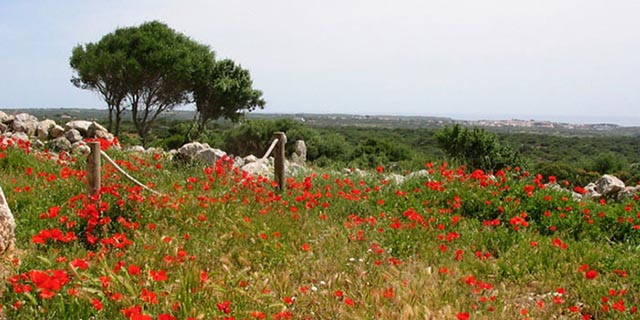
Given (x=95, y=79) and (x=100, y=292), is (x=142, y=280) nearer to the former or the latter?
(x=100, y=292)

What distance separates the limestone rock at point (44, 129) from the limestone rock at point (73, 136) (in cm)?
111

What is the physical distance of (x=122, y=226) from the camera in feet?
19.7

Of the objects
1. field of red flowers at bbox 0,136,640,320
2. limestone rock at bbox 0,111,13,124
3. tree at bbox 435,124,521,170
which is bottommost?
tree at bbox 435,124,521,170

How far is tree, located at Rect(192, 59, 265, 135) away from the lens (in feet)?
97.5

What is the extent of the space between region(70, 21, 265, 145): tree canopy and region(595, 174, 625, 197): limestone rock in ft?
69.4

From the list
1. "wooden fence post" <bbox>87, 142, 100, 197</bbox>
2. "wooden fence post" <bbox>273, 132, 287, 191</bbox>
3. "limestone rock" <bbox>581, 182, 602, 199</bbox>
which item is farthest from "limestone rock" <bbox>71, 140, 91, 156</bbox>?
"limestone rock" <bbox>581, 182, 602, 199</bbox>

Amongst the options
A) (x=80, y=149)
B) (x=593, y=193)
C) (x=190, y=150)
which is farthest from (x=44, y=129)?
(x=593, y=193)

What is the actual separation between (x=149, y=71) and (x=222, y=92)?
15.4 ft

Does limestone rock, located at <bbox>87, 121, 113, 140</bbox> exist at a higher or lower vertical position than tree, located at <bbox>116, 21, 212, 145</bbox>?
lower

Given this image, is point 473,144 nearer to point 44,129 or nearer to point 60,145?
point 44,129


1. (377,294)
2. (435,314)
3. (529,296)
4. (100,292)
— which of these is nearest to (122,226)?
(100,292)

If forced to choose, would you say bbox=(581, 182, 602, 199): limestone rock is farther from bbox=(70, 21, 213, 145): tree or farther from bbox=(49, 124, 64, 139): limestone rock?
bbox=(70, 21, 213, 145): tree

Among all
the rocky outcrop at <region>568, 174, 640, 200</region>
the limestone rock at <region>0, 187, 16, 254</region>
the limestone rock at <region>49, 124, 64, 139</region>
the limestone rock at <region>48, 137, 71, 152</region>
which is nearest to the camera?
the limestone rock at <region>0, 187, 16, 254</region>

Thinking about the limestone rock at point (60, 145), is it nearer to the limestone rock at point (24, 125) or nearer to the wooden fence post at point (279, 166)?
the limestone rock at point (24, 125)
